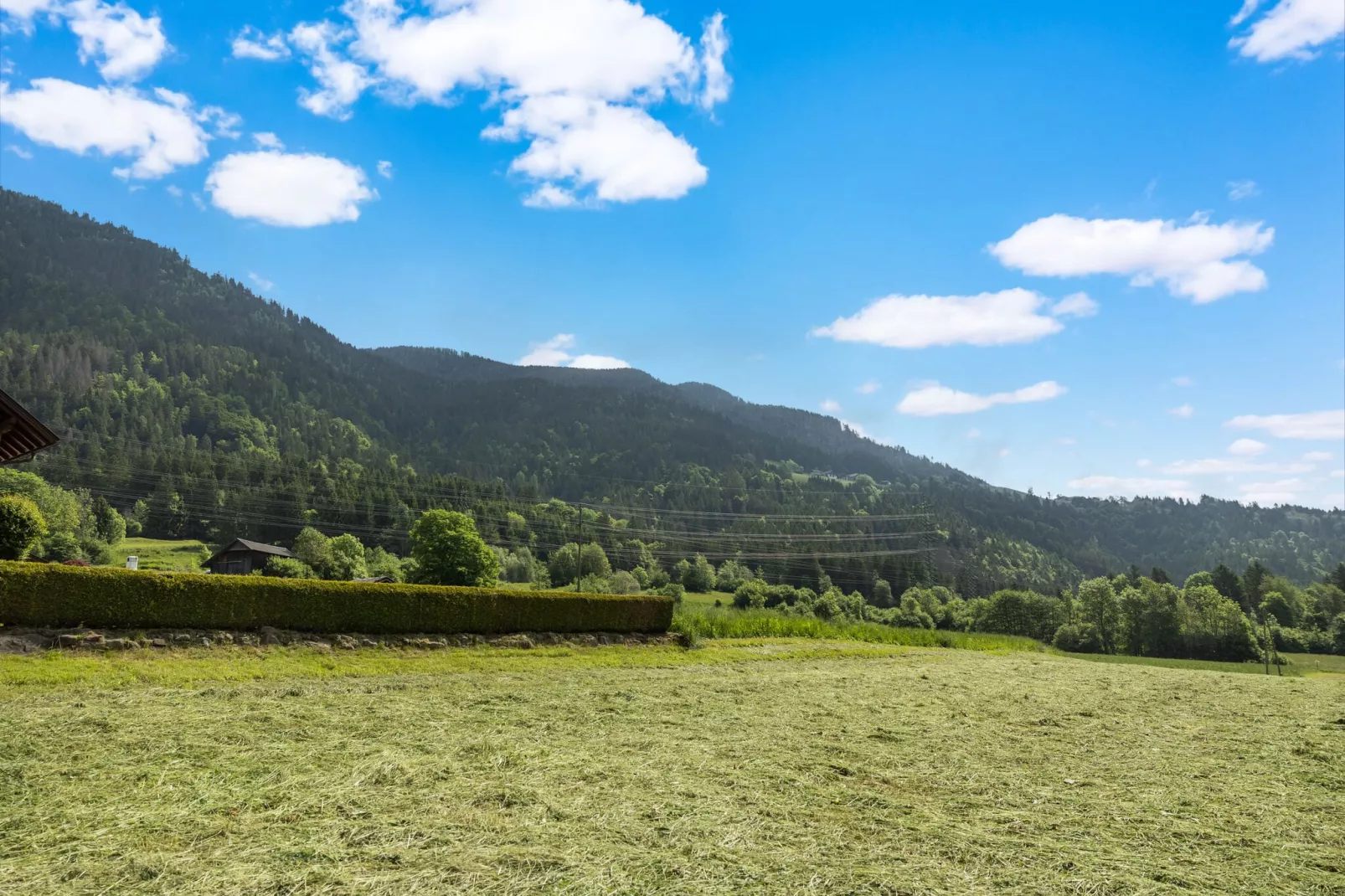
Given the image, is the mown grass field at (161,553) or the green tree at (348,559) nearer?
the green tree at (348,559)

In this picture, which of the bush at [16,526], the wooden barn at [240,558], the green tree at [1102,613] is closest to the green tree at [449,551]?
the wooden barn at [240,558]

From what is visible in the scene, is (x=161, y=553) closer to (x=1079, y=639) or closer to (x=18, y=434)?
(x=18, y=434)

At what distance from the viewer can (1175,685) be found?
879 inches

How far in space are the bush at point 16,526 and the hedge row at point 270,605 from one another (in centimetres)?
383

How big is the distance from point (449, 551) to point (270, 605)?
43.2 meters

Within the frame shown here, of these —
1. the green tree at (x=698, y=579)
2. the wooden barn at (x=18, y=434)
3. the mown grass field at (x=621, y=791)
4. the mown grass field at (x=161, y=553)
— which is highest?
the wooden barn at (x=18, y=434)

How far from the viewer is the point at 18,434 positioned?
629 inches

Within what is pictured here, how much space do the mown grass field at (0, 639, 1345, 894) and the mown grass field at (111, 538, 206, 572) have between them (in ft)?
220

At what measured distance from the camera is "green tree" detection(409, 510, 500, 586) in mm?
61125

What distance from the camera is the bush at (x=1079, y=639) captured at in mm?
79562

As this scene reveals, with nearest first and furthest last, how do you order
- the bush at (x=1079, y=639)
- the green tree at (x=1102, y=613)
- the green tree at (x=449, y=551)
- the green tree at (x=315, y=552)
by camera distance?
the green tree at (x=449, y=551), the green tree at (x=315, y=552), the bush at (x=1079, y=639), the green tree at (x=1102, y=613)

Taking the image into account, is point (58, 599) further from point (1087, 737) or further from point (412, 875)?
point (1087, 737)

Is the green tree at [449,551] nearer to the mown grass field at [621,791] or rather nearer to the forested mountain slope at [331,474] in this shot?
the forested mountain slope at [331,474]

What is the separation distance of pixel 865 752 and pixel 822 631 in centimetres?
3050
